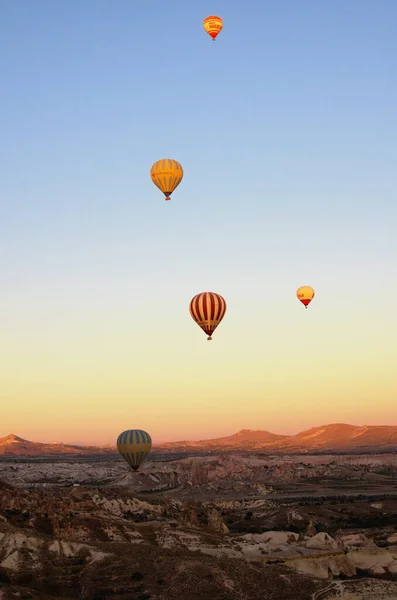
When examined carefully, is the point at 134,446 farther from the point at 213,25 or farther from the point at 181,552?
the point at 213,25

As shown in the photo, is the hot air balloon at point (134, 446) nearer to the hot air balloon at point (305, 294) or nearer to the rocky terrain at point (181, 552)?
the rocky terrain at point (181, 552)

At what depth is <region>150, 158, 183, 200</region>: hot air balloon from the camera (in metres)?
75.9

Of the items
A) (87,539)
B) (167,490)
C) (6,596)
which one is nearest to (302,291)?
(87,539)

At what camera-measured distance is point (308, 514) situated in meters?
96.4

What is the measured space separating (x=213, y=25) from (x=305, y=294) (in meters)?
39.7

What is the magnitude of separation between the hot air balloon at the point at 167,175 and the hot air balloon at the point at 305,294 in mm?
32663

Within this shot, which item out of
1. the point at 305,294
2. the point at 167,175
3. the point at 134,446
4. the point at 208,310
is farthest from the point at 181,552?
the point at 305,294

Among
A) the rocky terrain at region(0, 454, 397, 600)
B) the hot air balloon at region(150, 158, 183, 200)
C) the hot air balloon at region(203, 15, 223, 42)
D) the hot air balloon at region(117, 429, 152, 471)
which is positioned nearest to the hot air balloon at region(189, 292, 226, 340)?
the hot air balloon at region(150, 158, 183, 200)

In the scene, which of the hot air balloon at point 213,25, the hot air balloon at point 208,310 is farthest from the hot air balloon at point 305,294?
the hot air balloon at point 213,25

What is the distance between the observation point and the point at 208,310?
7562 cm

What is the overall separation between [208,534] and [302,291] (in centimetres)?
4238

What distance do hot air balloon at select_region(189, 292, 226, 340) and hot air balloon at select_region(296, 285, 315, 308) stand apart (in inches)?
1097

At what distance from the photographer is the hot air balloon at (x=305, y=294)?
102625 mm

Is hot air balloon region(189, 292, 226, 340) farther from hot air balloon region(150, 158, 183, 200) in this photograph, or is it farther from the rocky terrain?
the rocky terrain
